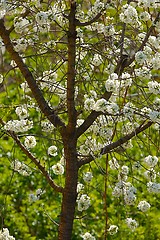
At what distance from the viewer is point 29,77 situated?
2.06 meters

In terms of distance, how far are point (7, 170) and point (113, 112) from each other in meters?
1.78

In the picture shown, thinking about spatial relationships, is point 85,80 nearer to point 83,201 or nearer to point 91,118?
point 91,118

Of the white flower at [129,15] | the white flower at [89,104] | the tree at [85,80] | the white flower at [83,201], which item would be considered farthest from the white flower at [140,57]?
the white flower at [83,201]

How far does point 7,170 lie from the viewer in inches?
138

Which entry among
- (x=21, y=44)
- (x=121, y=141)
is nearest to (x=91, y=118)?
(x=121, y=141)

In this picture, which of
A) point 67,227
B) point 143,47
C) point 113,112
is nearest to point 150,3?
point 143,47

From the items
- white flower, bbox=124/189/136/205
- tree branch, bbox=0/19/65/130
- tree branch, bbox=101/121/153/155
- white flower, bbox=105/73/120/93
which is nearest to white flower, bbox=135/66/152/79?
white flower, bbox=105/73/120/93

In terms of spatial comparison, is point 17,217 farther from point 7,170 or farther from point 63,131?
point 63,131

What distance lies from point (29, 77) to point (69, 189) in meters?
0.43

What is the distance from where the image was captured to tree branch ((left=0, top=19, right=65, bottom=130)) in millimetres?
2023

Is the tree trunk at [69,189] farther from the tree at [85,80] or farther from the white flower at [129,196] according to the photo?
the white flower at [129,196]

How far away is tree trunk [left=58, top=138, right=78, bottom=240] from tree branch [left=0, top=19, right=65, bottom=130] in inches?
3.2

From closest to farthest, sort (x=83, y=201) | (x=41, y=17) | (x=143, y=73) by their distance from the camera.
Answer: (x=41, y=17), (x=143, y=73), (x=83, y=201)

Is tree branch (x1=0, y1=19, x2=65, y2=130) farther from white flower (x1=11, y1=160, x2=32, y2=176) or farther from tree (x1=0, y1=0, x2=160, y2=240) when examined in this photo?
white flower (x1=11, y1=160, x2=32, y2=176)
